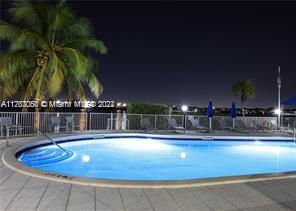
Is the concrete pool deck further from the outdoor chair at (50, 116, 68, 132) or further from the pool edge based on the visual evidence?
the outdoor chair at (50, 116, 68, 132)

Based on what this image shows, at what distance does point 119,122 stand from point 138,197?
12.5m

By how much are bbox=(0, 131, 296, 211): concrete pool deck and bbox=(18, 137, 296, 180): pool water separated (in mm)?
3463

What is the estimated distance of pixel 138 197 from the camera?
4.40 metres

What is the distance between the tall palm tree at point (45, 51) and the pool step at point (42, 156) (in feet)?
14.3

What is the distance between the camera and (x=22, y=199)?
4145 millimetres

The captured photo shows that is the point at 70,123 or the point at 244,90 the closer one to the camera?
the point at 70,123

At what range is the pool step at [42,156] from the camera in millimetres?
8905

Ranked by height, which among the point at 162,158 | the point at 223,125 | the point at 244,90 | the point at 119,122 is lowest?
the point at 162,158

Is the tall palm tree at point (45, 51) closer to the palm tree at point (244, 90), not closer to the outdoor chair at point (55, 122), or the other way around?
the outdoor chair at point (55, 122)

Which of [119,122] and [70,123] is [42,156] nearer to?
[70,123]

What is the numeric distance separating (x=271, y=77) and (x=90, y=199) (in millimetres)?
26020

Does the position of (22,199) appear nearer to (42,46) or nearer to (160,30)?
(42,46)

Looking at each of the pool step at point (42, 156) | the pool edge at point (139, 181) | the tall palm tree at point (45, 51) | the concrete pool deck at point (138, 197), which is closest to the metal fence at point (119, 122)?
the tall palm tree at point (45, 51)

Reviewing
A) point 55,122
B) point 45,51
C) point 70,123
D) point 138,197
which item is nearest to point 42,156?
point 55,122
